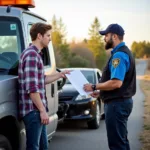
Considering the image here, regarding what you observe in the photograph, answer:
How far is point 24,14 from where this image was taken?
518 centimetres

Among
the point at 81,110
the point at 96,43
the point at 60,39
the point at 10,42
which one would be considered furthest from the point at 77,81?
the point at 96,43

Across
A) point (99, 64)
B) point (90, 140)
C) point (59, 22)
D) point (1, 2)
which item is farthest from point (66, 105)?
point (99, 64)

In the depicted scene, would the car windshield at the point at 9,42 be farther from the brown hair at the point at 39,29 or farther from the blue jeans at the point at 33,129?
the blue jeans at the point at 33,129

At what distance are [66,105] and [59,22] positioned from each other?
249ft

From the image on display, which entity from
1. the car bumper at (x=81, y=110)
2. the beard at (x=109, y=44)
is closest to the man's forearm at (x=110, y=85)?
the beard at (x=109, y=44)

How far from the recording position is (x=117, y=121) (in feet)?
16.0

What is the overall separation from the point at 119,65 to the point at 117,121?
2.16ft

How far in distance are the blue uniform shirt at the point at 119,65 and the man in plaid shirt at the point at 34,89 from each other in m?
0.80

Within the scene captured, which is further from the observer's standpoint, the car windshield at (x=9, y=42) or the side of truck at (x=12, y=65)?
the car windshield at (x=9, y=42)

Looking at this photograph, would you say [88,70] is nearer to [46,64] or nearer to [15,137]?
[46,64]

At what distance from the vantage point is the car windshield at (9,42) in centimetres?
482

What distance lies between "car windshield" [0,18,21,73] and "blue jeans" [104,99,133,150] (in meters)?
1.19

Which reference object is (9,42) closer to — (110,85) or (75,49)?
(110,85)

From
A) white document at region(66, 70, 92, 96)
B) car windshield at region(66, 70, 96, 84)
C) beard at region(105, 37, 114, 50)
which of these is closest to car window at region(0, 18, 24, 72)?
white document at region(66, 70, 92, 96)
